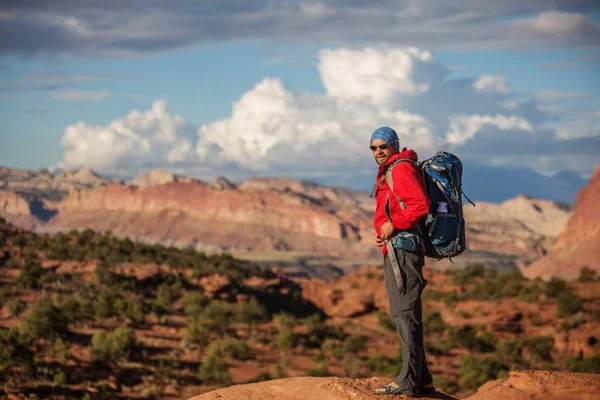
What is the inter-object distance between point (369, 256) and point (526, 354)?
81385 mm

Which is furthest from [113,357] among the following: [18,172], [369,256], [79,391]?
[18,172]

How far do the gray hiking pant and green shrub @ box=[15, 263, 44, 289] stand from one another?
24497 millimetres

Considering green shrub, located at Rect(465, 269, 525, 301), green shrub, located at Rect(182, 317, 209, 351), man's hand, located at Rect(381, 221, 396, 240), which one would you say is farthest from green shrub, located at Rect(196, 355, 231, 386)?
green shrub, located at Rect(465, 269, 525, 301)

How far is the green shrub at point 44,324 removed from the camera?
19.9m

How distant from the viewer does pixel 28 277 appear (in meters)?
28.4

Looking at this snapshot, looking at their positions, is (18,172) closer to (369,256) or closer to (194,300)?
(369,256)

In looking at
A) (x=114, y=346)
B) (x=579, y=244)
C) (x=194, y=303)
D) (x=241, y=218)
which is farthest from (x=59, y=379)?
(x=241, y=218)

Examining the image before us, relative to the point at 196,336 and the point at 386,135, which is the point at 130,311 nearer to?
the point at 196,336

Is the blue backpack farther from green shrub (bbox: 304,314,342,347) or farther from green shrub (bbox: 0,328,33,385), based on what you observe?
green shrub (bbox: 304,314,342,347)

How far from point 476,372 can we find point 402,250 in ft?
51.5

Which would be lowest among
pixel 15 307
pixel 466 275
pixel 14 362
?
pixel 14 362

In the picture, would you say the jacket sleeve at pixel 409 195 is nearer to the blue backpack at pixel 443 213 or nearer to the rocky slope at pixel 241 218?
the blue backpack at pixel 443 213

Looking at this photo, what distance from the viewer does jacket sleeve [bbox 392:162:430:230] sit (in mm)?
6316

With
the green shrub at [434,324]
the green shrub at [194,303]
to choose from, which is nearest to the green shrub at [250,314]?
the green shrub at [194,303]
